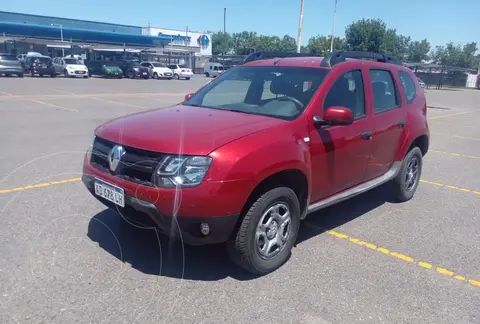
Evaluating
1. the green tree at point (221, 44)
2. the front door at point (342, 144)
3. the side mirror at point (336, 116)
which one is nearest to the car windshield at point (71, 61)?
the front door at point (342, 144)

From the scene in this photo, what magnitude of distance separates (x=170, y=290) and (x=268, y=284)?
2.65ft

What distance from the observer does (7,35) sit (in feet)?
155

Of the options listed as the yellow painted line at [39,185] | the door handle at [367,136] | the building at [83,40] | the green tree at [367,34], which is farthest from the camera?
the green tree at [367,34]

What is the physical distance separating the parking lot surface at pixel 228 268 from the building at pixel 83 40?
158 ft

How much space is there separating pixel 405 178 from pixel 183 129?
3.47 meters

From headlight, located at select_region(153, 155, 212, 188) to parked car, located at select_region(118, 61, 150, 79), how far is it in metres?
37.6

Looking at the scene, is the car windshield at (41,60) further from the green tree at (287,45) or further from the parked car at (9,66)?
the green tree at (287,45)

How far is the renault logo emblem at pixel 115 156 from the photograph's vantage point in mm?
3355

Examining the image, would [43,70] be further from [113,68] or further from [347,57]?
[347,57]

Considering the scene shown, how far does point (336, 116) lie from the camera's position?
3.72 meters

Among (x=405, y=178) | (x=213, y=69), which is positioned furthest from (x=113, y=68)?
(x=405, y=178)

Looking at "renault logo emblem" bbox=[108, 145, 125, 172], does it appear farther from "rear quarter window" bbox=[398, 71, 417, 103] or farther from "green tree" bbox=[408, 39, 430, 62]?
"green tree" bbox=[408, 39, 430, 62]

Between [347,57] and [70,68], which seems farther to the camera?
[70,68]

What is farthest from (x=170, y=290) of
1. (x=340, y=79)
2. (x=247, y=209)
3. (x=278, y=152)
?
(x=340, y=79)
